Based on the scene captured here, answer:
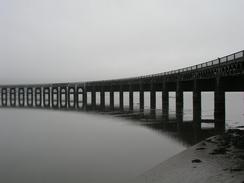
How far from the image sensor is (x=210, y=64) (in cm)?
3212

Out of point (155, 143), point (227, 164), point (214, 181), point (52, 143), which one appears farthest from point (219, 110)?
point (214, 181)

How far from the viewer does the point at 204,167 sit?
11.9m

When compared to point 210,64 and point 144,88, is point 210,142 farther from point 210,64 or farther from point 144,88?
point 144,88

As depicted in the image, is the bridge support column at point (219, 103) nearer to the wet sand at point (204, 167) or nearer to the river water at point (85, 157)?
the river water at point (85, 157)

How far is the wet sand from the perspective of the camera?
34.5 ft

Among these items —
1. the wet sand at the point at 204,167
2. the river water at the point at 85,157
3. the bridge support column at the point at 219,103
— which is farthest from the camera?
the bridge support column at the point at 219,103

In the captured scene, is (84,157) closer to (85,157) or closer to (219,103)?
(85,157)

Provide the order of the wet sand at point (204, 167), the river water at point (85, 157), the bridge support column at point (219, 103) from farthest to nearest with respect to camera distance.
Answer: the bridge support column at point (219, 103) → the river water at point (85, 157) → the wet sand at point (204, 167)

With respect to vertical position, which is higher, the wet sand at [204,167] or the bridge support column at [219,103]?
the bridge support column at [219,103]

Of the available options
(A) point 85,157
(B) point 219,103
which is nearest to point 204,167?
(A) point 85,157

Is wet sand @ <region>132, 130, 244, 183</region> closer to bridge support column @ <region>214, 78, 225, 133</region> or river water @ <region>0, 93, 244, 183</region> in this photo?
river water @ <region>0, 93, 244, 183</region>

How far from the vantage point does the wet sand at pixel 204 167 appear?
34.5 ft

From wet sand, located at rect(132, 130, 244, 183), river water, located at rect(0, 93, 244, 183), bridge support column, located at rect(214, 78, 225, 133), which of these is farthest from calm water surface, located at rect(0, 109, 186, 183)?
bridge support column, located at rect(214, 78, 225, 133)

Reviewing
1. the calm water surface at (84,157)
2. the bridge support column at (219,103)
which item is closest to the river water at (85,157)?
the calm water surface at (84,157)
